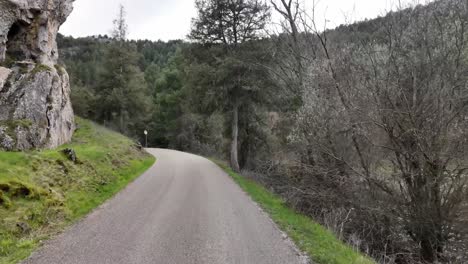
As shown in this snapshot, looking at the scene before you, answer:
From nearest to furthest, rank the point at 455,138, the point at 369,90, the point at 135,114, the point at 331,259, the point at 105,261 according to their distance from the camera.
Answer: the point at 105,261, the point at 331,259, the point at 455,138, the point at 369,90, the point at 135,114

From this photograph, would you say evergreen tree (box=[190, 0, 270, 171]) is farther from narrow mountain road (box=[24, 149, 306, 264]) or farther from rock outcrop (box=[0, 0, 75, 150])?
narrow mountain road (box=[24, 149, 306, 264])

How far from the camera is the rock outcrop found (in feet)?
40.3

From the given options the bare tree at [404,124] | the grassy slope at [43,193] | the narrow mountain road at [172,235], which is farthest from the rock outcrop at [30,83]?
the bare tree at [404,124]

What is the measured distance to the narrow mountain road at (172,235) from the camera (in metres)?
5.36

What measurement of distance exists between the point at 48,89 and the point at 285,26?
36.7ft

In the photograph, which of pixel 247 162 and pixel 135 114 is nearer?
pixel 247 162

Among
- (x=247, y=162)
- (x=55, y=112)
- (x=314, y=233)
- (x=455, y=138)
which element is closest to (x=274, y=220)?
(x=314, y=233)

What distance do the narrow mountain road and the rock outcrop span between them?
498 cm

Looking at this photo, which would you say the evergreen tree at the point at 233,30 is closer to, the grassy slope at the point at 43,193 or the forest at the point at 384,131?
the forest at the point at 384,131

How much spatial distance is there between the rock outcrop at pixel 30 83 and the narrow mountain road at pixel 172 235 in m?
4.98

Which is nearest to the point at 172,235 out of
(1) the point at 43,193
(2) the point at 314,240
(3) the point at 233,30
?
(2) the point at 314,240

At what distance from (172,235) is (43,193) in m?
3.61

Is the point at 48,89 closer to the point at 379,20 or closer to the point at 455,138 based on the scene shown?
the point at 379,20

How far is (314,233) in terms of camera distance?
23.2 ft
